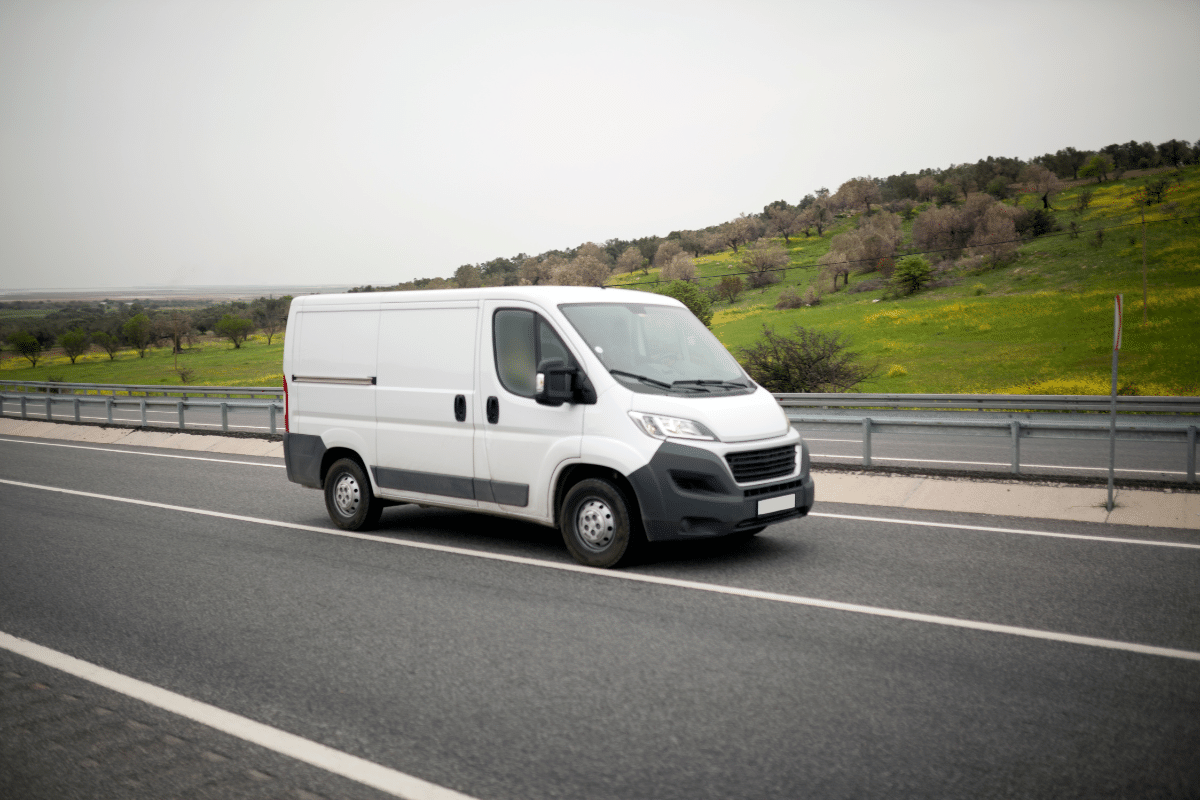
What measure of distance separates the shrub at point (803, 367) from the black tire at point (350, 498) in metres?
17.5

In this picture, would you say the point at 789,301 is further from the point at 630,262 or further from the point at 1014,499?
the point at 1014,499

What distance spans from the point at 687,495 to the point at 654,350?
4.70ft

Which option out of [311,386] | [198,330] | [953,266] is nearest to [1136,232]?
[953,266]

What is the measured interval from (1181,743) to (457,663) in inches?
138

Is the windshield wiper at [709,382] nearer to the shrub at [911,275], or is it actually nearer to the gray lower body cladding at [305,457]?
the gray lower body cladding at [305,457]

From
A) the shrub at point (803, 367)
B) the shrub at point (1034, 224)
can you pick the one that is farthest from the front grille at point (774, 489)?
the shrub at point (1034, 224)

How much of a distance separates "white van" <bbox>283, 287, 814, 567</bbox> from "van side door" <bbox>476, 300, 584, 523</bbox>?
1 centimetres

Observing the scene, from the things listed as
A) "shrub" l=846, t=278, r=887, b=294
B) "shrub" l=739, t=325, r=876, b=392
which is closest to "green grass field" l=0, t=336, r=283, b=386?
"shrub" l=739, t=325, r=876, b=392

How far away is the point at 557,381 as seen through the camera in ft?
22.1

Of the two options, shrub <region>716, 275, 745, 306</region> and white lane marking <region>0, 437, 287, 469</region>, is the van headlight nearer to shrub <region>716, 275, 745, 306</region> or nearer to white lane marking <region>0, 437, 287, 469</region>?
white lane marking <region>0, 437, 287, 469</region>

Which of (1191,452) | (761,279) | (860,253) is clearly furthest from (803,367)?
(860,253)

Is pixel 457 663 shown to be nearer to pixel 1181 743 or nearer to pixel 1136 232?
pixel 1181 743

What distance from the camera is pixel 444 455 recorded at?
777cm

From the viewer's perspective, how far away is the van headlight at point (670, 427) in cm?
654
